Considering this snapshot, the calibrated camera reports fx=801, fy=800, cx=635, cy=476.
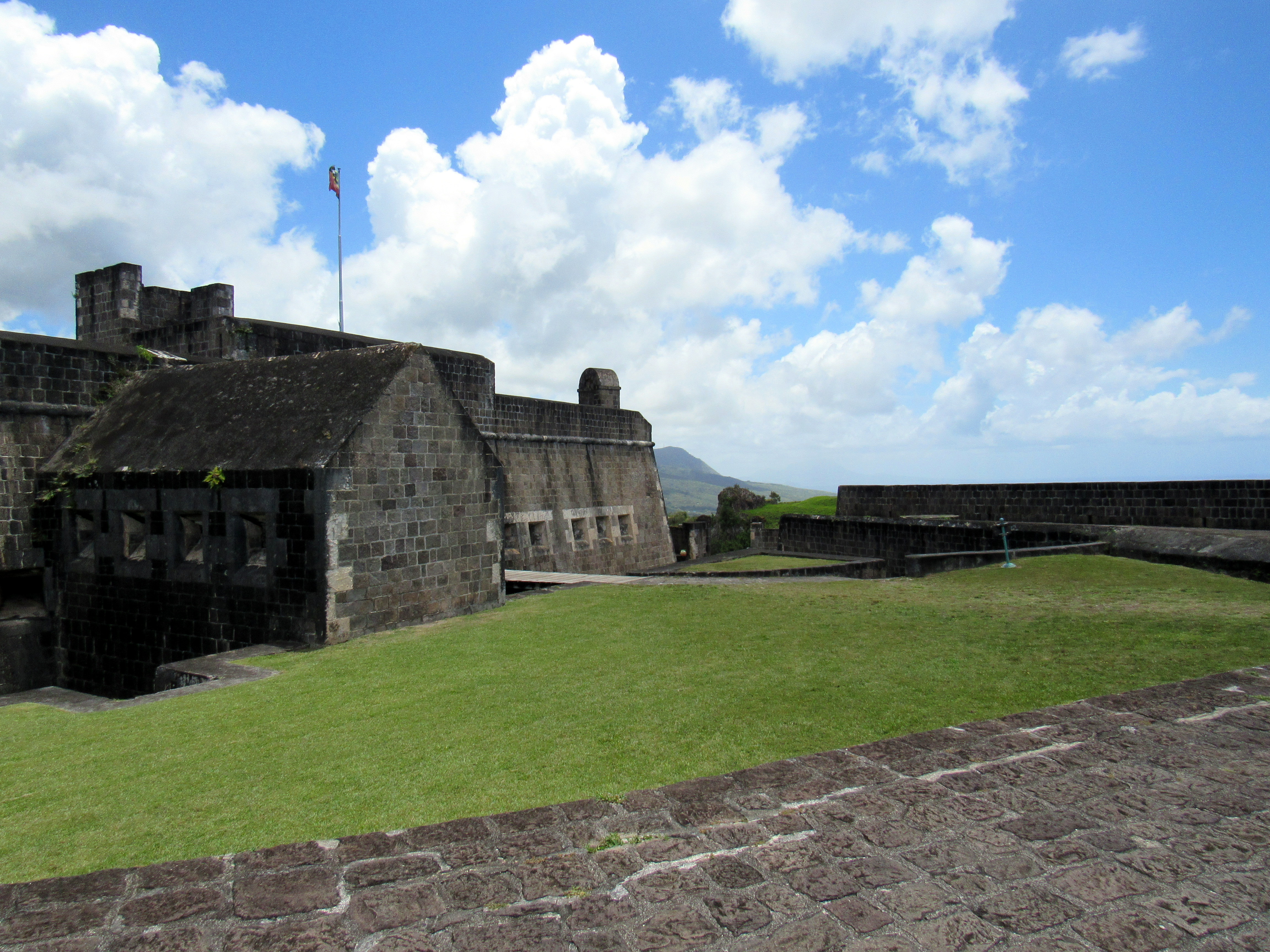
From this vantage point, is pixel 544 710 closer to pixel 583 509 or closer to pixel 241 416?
pixel 241 416

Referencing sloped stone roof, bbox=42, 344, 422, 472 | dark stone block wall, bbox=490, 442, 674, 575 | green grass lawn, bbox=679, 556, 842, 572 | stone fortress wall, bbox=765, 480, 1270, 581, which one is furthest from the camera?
dark stone block wall, bbox=490, 442, 674, 575

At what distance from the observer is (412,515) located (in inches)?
398

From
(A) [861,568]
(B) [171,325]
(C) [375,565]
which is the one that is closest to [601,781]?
(C) [375,565]

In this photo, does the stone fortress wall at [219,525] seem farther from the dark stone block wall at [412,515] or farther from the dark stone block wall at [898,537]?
the dark stone block wall at [898,537]

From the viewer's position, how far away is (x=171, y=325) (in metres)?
16.2

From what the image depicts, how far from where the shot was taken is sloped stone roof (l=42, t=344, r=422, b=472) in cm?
955

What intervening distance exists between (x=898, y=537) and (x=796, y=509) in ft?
64.2

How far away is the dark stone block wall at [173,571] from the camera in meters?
9.20

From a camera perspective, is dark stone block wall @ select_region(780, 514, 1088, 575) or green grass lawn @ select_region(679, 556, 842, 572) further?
green grass lawn @ select_region(679, 556, 842, 572)

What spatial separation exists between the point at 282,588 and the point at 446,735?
508cm

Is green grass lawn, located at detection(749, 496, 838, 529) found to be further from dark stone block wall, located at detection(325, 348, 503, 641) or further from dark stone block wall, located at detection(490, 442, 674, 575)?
dark stone block wall, located at detection(325, 348, 503, 641)

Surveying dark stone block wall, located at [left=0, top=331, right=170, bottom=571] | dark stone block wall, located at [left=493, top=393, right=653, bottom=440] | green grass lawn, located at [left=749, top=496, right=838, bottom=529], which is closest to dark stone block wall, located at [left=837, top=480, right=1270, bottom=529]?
dark stone block wall, located at [left=493, top=393, right=653, bottom=440]

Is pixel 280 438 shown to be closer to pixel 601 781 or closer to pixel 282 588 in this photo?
pixel 282 588

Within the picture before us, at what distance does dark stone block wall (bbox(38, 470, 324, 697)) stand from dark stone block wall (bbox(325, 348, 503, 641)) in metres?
0.37
